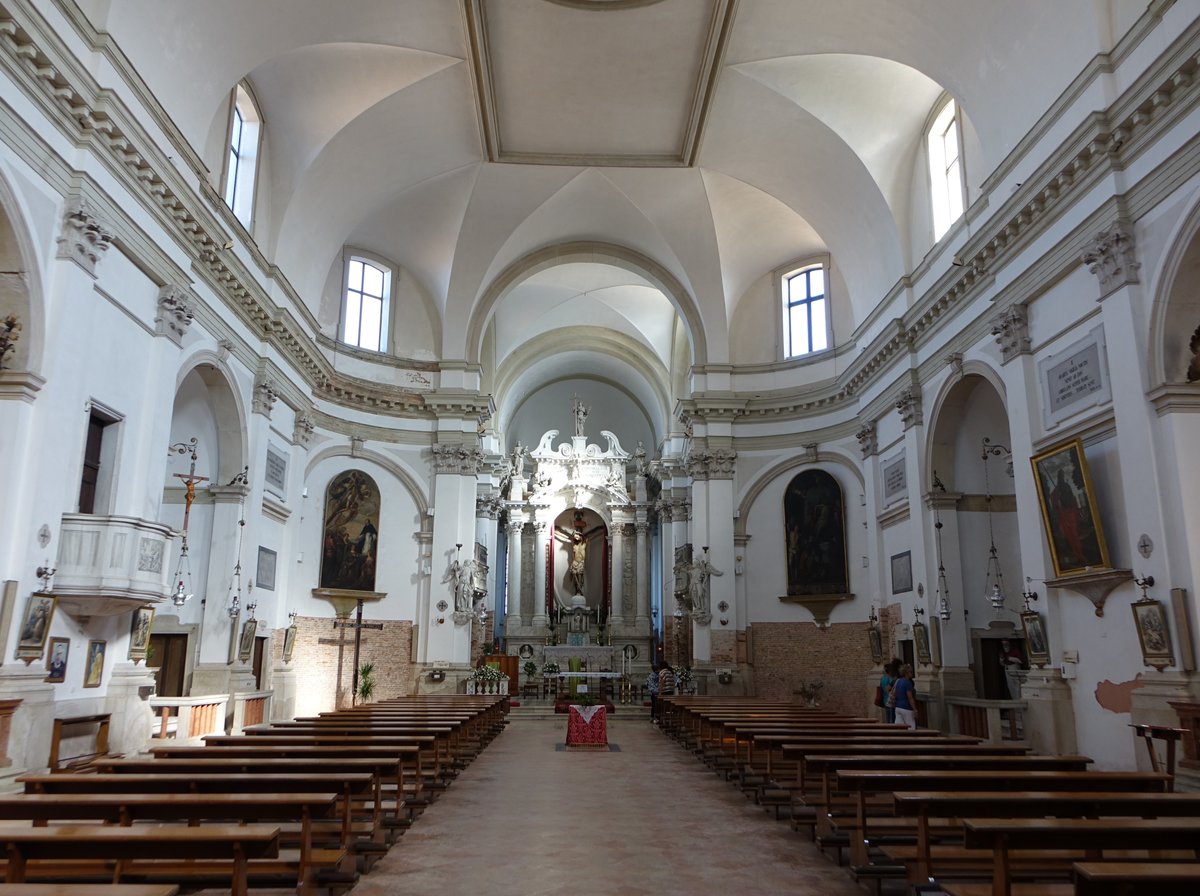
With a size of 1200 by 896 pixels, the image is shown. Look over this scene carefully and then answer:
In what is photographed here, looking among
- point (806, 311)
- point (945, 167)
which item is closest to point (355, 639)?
point (806, 311)

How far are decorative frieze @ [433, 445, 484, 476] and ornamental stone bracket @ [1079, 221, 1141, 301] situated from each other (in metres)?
15.9

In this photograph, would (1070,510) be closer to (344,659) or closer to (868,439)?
(868,439)

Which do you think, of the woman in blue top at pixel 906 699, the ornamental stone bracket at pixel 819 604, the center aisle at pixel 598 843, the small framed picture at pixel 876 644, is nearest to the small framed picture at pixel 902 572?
the small framed picture at pixel 876 644

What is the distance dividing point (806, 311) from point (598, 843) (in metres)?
19.2

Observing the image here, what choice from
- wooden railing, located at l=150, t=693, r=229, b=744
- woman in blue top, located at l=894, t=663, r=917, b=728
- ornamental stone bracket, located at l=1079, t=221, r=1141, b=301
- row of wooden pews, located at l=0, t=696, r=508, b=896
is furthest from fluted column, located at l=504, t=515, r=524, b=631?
ornamental stone bracket, located at l=1079, t=221, r=1141, b=301

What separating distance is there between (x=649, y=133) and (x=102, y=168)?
12.2 metres

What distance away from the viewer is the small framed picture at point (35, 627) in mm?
9844

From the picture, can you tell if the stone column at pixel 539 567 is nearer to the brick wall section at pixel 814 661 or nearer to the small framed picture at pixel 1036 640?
the brick wall section at pixel 814 661

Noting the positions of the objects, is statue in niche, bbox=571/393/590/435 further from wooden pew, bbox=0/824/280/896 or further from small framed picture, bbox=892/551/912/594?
wooden pew, bbox=0/824/280/896

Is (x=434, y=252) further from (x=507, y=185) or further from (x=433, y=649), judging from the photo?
(x=433, y=649)

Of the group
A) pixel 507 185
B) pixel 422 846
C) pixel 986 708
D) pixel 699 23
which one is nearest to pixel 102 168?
pixel 422 846

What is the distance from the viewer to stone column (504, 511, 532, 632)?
33.5 meters

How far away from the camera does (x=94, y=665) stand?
11539 mm

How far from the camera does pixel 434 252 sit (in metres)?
24.2
